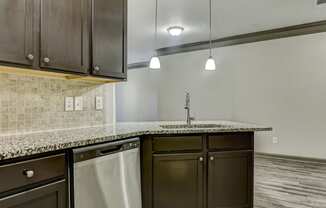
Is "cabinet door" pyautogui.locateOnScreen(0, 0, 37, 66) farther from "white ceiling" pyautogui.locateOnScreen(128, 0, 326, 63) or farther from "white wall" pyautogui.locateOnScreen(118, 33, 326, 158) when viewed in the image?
"white wall" pyautogui.locateOnScreen(118, 33, 326, 158)

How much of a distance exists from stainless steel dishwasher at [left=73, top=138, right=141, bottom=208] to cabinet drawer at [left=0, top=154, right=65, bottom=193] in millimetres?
120

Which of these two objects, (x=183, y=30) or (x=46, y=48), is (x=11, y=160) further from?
(x=183, y=30)

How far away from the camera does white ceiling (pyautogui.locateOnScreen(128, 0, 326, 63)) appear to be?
3.85 meters

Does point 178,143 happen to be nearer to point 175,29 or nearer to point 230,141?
point 230,141

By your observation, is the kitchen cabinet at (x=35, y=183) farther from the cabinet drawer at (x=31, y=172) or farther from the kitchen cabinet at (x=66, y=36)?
the kitchen cabinet at (x=66, y=36)

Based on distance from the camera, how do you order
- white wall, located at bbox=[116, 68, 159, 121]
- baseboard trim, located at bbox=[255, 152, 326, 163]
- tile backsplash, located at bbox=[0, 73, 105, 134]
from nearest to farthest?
tile backsplash, located at bbox=[0, 73, 105, 134], baseboard trim, located at bbox=[255, 152, 326, 163], white wall, located at bbox=[116, 68, 159, 121]

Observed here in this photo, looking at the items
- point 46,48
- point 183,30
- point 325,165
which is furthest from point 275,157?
point 46,48

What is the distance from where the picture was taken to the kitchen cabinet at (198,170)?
2.10 m

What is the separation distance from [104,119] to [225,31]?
147 inches

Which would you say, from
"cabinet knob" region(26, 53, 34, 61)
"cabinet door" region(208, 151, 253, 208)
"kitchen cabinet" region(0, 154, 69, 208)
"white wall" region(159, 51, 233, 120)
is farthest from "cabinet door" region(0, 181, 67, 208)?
"white wall" region(159, 51, 233, 120)

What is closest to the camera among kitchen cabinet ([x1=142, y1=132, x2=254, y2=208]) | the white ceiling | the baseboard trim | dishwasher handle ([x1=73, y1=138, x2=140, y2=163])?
dishwasher handle ([x1=73, y1=138, x2=140, y2=163])

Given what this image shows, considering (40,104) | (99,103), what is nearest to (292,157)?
(99,103)

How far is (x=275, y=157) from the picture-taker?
511 centimetres

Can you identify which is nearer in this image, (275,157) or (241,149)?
(241,149)
